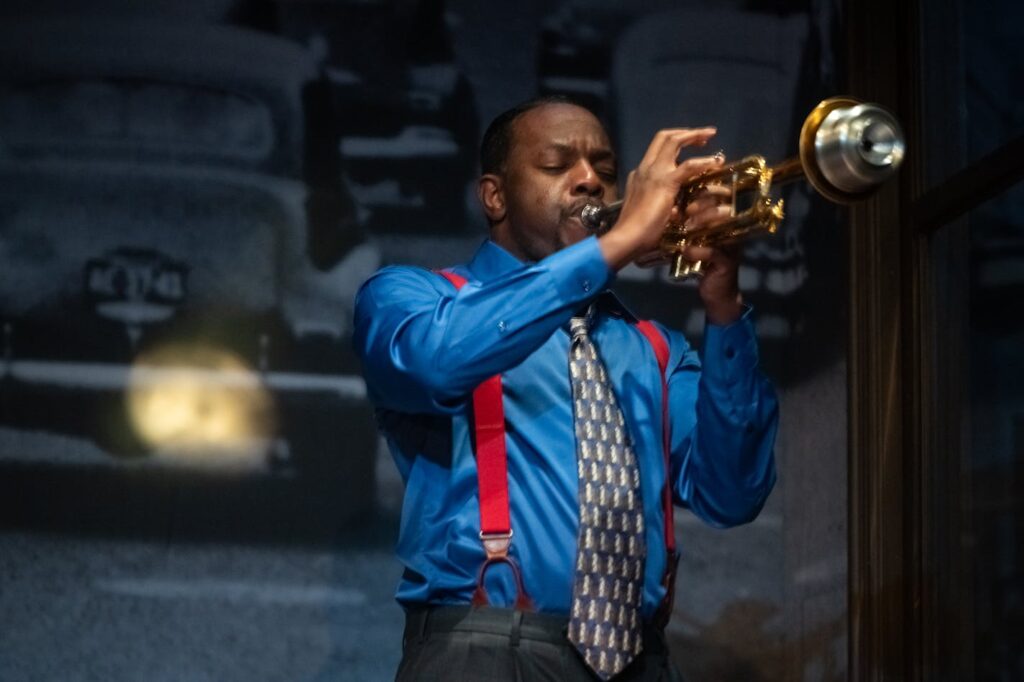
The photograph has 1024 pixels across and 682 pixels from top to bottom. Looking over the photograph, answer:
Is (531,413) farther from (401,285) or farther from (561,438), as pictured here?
(401,285)

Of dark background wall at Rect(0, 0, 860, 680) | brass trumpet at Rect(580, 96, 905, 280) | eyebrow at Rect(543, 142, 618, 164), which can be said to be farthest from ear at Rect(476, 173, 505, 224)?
dark background wall at Rect(0, 0, 860, 680)

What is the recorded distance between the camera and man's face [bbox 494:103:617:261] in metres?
2.49

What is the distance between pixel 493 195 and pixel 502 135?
0.10m

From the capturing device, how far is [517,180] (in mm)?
2562

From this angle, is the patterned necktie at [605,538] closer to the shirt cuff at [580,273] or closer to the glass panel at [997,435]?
the shirt cuff at [580,273]

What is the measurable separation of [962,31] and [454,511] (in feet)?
4.72

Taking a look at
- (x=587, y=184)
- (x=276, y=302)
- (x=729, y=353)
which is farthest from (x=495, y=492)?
(x=276, y=302)

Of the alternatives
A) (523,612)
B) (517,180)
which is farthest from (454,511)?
(517,180)

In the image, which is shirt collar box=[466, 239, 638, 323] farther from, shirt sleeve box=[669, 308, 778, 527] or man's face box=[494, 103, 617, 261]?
shirt sleeve box=[669, 308, 778, 527]

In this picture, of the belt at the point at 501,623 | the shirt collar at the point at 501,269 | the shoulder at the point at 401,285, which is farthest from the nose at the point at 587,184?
the belt at the point at 501,623

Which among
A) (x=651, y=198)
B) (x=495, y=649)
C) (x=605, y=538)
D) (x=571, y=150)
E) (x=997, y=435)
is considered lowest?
(x=495, y=649)

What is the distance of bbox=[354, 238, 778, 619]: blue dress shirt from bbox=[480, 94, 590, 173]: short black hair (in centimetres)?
22

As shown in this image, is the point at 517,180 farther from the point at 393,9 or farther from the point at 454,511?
the point at 393,9

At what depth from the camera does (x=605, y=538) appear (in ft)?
7.25
